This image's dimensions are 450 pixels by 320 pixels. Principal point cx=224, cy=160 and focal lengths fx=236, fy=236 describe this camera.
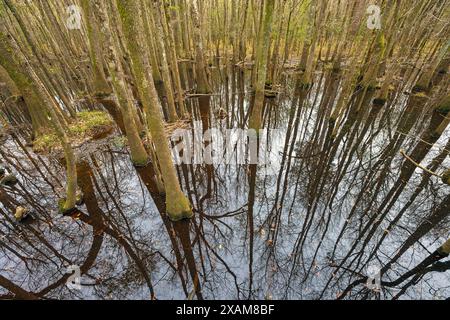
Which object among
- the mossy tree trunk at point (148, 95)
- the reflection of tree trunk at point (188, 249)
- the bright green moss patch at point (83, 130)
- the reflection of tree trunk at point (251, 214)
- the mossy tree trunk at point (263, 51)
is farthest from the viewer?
the bright green moss patch at point (83, 130)

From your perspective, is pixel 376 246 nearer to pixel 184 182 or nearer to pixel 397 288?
pixel 397 288

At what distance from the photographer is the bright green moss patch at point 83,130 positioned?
9969 millimetres

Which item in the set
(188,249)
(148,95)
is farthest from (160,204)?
(148,95)

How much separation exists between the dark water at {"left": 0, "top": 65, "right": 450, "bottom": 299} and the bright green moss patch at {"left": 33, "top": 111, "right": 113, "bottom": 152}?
0.64 metres

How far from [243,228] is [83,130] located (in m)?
9.00

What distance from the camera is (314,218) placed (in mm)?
6461

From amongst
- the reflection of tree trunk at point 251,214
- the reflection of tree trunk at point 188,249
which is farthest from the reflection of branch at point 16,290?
the reflection of tree trunk at point 251,214

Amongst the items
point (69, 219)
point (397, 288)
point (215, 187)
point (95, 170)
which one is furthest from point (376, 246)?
point (95, 170)

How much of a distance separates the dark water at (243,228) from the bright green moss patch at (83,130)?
2.08 ft

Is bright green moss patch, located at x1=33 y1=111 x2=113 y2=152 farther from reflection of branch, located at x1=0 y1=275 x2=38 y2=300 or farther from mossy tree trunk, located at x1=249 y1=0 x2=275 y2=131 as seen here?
mossy tree trunk, located at x1=249 y1=0 x2=275 y2=131

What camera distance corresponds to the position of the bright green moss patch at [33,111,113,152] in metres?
9.97

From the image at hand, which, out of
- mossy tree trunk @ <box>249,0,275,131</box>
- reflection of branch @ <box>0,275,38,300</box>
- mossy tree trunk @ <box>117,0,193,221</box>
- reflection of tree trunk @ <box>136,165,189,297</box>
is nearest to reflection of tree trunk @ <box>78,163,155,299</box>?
reflection of tree trunk @ <box>136,165,189,297</box>

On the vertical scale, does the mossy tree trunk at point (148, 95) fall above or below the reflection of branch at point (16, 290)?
above

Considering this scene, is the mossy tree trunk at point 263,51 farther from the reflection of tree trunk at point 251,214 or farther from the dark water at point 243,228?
the reflection of tree trunk at point 251,214
